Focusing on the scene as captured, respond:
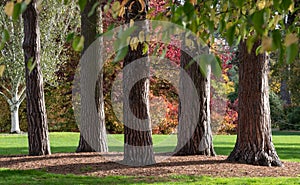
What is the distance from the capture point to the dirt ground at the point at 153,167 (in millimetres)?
8266

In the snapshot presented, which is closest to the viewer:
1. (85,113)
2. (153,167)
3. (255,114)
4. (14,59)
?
(153,167)

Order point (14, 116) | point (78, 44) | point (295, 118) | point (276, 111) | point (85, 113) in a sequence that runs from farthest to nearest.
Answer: point (276, 111)
point (295, 118)
point (14, 116)
point (85, 113)
point (78, 44)

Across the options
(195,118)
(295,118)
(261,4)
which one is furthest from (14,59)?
(261,4)

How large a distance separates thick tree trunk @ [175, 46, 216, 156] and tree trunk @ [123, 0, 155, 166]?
1.59m

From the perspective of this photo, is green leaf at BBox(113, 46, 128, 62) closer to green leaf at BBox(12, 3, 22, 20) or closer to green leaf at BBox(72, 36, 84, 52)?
green leaf at BBox(72, 36, 84, 52)

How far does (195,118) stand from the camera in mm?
10266

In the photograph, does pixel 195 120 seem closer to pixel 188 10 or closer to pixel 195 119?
pixel 195 119

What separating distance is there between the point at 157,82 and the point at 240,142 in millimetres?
13664

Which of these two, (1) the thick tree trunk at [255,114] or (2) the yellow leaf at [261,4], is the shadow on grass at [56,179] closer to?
(1) the thick tree trunk at [255,114]

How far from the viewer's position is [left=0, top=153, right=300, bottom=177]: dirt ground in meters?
8.27

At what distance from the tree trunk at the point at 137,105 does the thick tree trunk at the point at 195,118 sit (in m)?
1.59

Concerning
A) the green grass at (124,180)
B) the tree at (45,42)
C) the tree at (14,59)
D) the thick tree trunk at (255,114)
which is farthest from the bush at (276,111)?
the green grass at (124,180)

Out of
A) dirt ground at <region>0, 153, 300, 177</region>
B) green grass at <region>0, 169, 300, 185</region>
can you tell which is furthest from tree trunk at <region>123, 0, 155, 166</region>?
green grass at <region>0, 169, 300, 185</region>

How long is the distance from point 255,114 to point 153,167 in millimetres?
2068
